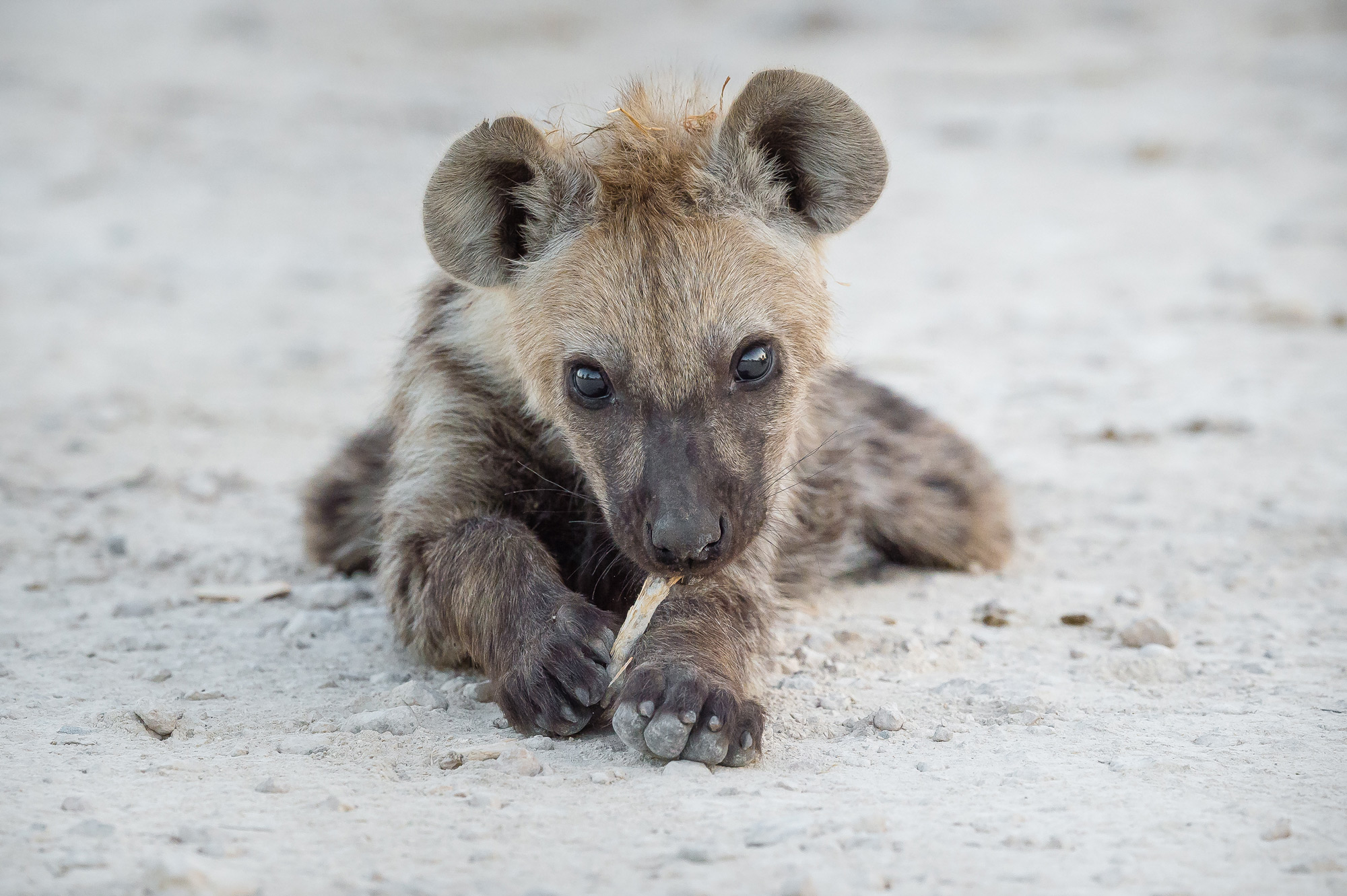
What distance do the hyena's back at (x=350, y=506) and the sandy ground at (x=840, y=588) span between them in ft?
0.48

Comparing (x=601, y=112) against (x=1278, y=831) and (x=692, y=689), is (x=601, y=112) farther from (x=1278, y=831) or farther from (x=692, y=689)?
(x=1278, y=831)

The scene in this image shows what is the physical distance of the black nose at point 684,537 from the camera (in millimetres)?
2881

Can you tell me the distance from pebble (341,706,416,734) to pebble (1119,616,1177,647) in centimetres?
202

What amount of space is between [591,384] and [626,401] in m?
0.13

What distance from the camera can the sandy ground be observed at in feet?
7.77

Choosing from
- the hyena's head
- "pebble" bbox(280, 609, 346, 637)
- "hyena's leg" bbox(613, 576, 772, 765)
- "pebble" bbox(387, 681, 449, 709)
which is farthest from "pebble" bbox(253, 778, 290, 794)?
"pebble" bbox(280, 609, 346, 637)

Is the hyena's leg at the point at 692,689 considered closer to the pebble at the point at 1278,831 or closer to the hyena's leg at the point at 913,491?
the pebble at the point at 1278,831

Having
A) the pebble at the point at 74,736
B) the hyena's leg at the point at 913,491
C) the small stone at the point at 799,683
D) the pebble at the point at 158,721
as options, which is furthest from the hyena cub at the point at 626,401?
the pebble at the point at 74,736

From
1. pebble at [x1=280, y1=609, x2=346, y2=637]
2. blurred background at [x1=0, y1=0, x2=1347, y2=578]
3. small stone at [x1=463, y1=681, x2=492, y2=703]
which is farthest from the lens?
blurred background at [x1=0, y1=0, x2=1347, y2=578]

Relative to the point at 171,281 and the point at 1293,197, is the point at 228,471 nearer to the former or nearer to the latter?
the point at 171,281

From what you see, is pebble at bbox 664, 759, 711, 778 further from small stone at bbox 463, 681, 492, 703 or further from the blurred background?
the blurred background

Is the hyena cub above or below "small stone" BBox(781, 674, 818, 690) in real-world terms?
above

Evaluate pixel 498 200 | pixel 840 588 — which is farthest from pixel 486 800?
pixel 840 588

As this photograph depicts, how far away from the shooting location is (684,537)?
2879mm
